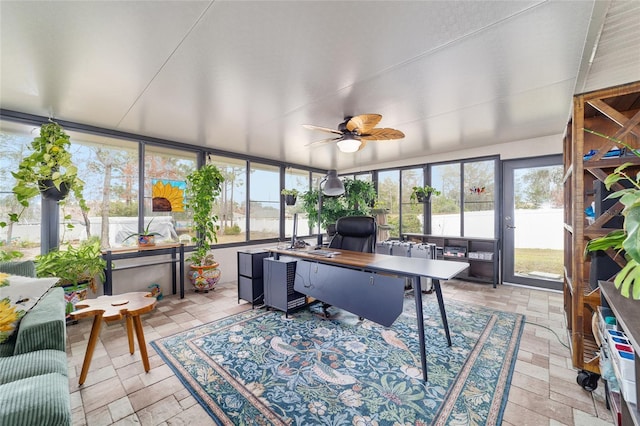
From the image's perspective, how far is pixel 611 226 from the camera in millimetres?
1806

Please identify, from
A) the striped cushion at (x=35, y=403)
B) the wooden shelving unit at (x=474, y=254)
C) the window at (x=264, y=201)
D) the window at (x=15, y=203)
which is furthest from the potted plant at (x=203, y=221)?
the wooden shelving unit at (x=474, y=254)

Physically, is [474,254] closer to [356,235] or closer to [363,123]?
[356,235]

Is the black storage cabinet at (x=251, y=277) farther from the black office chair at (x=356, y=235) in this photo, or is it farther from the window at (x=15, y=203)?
the window at (x=15, y=203)

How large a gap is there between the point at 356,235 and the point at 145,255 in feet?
9.97

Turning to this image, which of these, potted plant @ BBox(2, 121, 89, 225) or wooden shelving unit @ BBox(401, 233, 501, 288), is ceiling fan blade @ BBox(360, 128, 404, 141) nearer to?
wooden shelving unit @ BBox(401, 233, 501, 288)

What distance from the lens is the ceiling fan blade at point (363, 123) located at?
7.50 feet

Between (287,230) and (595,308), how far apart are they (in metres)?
4.66

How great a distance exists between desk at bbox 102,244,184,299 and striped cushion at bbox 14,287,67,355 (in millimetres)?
1635

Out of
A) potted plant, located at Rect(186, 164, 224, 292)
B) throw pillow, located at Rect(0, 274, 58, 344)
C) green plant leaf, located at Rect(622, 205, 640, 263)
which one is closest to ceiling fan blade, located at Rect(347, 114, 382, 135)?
green plant leaf, located at Rect(622, 205, 640, 263)

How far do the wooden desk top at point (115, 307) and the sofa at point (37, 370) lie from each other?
0.13 m

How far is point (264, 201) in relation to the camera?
524cm

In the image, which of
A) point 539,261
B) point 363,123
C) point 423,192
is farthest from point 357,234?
point 539,261

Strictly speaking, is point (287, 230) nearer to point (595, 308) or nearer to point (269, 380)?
point (269, 380)

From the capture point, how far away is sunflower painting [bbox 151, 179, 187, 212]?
3.86m
